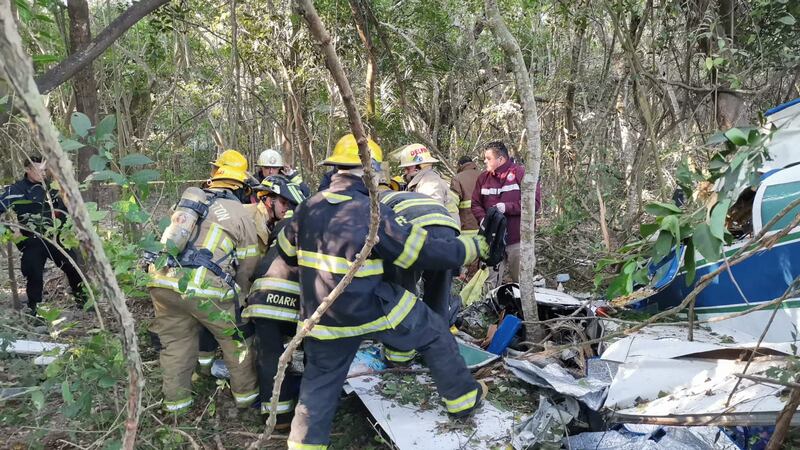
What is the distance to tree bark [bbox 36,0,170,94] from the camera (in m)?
2.82

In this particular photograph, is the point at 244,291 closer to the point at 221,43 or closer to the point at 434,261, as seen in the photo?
the point at 434,261

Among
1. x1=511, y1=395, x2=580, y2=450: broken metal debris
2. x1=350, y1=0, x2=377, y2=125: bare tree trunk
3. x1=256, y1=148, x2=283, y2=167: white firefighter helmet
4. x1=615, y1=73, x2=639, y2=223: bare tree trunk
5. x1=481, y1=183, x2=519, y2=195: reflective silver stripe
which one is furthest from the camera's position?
x1=350, y1=0, x2=377, y2=125: bare tree trunk

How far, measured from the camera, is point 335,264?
3031 millimetres

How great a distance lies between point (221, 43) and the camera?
10258mm

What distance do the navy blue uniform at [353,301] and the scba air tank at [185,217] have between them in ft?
2.39

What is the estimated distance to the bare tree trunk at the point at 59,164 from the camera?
1.00 meters

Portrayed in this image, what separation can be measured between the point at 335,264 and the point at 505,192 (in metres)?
3.10

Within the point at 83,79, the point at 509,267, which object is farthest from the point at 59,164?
the point at 509,267

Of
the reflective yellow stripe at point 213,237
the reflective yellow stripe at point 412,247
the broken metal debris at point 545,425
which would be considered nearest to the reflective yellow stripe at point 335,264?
the reflective yellow stripe at point 412,247

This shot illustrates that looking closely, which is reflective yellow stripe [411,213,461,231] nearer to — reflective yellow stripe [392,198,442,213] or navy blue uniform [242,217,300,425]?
reflective yellow stripe [392,198,442,213]

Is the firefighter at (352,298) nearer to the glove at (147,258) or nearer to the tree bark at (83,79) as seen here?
the glove at (147,258)

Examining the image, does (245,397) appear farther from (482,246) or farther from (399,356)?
(482,246)

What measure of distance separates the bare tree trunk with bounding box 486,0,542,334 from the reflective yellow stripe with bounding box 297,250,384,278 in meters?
1.31

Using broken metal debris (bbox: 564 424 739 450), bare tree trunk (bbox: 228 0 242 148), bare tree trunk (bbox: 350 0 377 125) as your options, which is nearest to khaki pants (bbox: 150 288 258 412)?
broken metal debris (bbox: 564 424 739 450)
